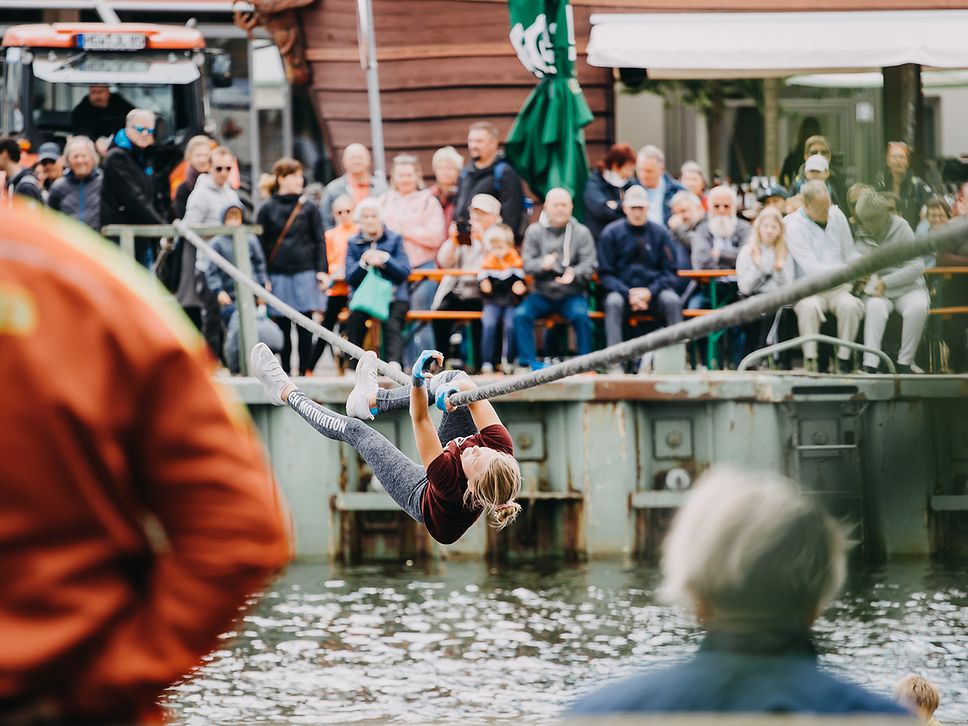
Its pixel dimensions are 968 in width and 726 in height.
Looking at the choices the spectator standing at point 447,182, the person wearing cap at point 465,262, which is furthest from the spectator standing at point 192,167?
the person wearing cap at point 465,262

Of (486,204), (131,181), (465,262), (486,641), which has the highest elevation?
(131,181)

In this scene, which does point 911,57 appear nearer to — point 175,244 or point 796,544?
point 175,244

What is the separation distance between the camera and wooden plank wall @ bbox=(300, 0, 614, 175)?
18344 mm

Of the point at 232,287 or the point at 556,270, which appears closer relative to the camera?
the point at 556,270

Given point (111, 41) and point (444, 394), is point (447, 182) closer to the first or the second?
point (444, 394)

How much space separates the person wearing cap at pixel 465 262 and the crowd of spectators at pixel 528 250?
14mm

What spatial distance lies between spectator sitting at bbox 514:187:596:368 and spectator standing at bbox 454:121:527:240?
1.82 ft

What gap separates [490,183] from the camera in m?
12.8

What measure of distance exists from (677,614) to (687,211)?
3.20 meters

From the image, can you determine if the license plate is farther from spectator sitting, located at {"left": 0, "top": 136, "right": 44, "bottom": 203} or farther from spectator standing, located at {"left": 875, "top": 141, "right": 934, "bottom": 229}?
spectator standing, located at {"left": 875, "top": 141, "right": 934, "bottom": 229}

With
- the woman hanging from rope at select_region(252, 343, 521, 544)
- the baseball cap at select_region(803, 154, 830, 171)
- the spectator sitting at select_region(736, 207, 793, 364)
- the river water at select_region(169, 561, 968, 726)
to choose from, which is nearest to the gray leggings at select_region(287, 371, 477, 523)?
the woman hanging from rope at select_region(252, 343, 521, 544)

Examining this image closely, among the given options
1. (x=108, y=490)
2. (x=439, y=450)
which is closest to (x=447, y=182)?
(x=439, y=450)

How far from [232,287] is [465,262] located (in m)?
1.79

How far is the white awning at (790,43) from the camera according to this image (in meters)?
13.7
